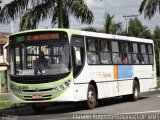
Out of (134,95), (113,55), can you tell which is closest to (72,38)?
(113,55)

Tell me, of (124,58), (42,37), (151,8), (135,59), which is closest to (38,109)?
(42,37)

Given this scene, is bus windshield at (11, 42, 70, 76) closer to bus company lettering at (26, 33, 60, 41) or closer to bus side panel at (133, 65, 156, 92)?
bus company lettering at (26, 33, 60, 41)

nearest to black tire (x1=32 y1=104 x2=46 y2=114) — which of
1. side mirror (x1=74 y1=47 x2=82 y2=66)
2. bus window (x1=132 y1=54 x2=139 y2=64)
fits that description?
side mirror (x1=74 y1=47 x2=82 y2=66)

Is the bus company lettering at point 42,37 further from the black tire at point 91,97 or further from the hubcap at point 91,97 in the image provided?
the hubcap at point 91,97

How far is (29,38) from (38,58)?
34.4 inches

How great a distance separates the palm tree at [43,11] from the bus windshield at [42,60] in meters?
7.55

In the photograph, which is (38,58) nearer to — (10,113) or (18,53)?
(18,53)

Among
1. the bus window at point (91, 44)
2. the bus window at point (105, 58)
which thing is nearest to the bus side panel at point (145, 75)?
the bus window at point (105, 58)

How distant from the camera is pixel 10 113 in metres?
20.6

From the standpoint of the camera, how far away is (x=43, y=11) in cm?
2702

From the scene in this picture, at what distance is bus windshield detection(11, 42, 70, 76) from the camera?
18.5m

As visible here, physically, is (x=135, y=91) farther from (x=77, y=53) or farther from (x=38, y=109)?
(x=77, y=53)

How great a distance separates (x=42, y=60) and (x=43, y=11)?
872 cm

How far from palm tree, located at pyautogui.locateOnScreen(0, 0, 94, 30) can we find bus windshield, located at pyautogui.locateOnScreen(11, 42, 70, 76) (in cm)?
755
